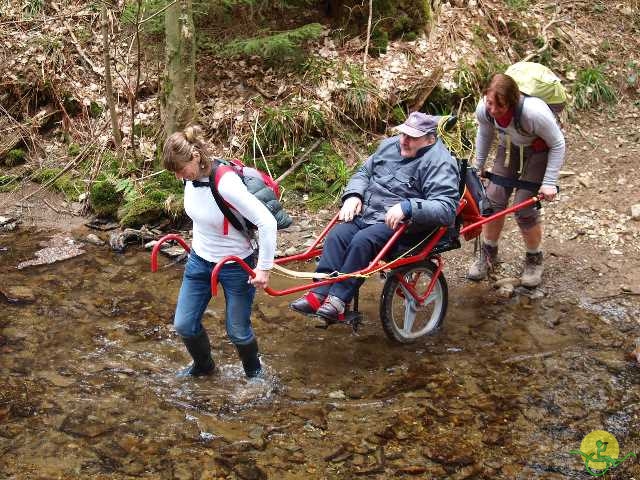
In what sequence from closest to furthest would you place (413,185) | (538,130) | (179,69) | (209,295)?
(209,295) < (413,185) < (538,130) < (179,69)

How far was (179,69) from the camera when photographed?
827 cm

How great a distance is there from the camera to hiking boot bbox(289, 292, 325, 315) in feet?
16.8

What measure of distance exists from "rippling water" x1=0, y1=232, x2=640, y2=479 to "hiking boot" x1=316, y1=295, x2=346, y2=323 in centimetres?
53

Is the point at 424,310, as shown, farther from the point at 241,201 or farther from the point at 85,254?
the point at 85,254

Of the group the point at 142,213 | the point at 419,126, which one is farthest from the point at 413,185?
the point at 142,213

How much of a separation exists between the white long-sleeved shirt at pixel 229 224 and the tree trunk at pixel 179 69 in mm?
4204

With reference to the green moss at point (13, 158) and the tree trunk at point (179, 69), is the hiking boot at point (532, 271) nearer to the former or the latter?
the tree trunk at point (179, 69)

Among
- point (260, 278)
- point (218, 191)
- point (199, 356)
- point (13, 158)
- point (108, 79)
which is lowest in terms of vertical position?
point (199, 356)

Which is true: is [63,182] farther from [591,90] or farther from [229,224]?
[591,90]

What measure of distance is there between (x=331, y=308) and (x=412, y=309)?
3.17ft

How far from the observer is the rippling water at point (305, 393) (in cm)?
428

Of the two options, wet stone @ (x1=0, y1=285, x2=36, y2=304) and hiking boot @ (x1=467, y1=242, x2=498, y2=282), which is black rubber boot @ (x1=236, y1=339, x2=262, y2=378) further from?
hiking boot @ (x1=467, y1=242, x2=498, y2=282)

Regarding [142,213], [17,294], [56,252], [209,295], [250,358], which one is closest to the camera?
[209,295]

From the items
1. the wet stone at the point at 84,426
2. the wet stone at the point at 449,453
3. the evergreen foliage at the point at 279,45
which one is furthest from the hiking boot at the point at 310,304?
the evergreen foliage at the point at 279,45
